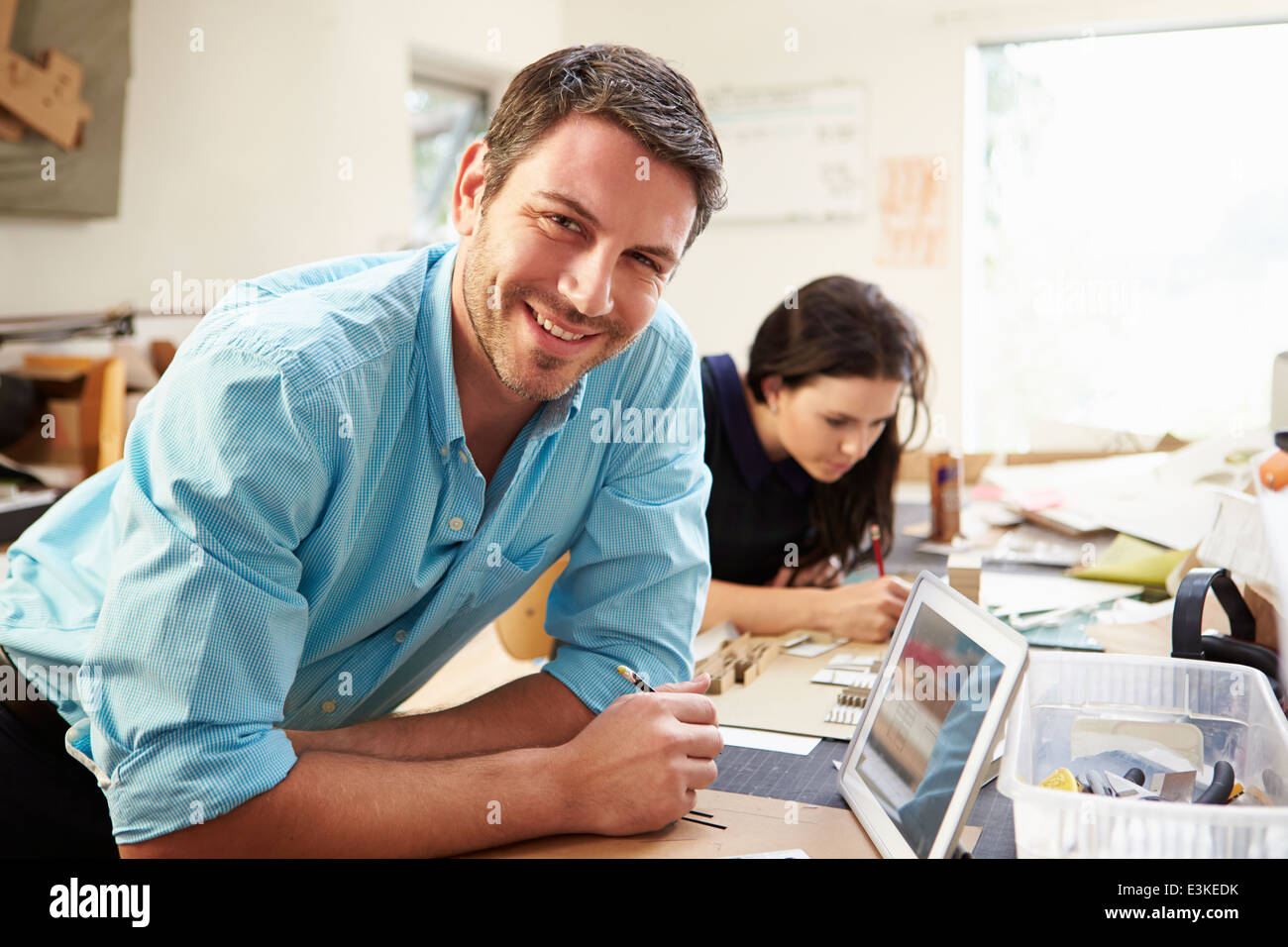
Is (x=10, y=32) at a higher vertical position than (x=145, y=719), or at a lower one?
higher

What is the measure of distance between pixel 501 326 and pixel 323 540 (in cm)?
28

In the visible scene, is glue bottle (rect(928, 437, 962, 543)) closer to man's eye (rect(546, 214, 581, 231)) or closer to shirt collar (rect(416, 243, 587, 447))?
shirt collar (rect(416, 243, 587, 447))

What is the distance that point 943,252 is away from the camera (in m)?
4.46

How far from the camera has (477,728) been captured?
1062 millimetres

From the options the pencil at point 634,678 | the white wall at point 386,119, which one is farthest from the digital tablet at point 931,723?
the white wall at point 386,119

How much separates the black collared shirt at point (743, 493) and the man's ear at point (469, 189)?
35.5 inches

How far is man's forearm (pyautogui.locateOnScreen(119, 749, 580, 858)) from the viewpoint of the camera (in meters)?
0.85

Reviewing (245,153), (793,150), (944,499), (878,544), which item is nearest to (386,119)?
(245,153)

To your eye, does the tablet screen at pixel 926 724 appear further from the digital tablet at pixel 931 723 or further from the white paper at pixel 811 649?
the white paper at pixel 811 649

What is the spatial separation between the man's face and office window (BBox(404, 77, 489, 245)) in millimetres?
3290
